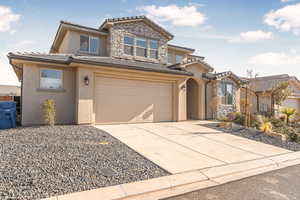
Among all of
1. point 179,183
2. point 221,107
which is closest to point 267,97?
point 221,107

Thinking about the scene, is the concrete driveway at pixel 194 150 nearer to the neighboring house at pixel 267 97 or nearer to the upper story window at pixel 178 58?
the upper story window at pixel 178 58

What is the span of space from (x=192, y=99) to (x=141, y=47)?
20.0 ft

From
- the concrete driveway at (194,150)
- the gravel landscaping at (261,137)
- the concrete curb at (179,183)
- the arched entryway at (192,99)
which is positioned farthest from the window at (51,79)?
the arched entryway at (192,99)

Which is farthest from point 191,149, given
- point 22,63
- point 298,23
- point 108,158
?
point 298,23

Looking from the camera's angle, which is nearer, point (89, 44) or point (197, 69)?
point (89, 44)

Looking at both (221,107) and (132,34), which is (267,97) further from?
(132,34)

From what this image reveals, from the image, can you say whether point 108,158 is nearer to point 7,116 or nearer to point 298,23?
point 7,116

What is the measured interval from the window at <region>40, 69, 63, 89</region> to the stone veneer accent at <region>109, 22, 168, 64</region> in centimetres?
417

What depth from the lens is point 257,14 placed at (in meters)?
10.4

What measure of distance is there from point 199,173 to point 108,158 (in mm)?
2405

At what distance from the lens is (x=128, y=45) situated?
44.1 ft

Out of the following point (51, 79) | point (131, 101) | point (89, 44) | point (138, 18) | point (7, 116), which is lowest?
point (7, 116)

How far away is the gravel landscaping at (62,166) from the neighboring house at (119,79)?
143 inches

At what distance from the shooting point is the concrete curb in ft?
10.2
